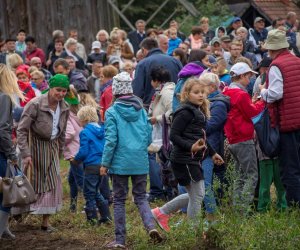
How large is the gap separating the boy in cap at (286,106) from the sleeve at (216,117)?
1.79ft

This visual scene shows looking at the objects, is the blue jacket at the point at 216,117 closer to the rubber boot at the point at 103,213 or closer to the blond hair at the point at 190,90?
the blond hair at the point at 190,90

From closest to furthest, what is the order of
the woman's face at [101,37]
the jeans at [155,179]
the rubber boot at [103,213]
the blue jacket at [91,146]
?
the blue jacket at [91,146] < the rubber boot at [103,213] < the jeans at [155,179] < the woman's face at [101,37]

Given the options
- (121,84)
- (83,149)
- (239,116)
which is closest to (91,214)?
(83,149)

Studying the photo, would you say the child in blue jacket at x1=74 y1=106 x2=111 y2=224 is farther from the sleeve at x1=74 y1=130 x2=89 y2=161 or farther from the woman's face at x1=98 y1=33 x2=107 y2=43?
the woman's face at x1=98 y1=33 x2=107 y2=43

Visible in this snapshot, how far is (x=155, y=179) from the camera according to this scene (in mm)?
13570

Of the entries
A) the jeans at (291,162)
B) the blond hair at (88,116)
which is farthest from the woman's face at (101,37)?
the jeans at (291,162)

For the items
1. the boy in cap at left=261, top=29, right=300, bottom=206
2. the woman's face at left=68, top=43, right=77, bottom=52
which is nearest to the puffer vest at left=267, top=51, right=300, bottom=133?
the boy in cap at left=261, top=29, right=300, bottom=206

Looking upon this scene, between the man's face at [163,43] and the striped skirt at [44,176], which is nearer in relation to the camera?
the striped skirt at [44,176]

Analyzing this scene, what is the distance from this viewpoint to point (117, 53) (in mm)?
20312

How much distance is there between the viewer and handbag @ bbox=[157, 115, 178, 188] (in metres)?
12.7

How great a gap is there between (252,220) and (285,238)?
Result: 1.02 meters

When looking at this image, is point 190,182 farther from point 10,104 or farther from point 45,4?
point 45,4

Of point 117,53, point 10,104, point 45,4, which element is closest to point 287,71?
point 10,104

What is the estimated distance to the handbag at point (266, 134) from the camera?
11.1 metres
